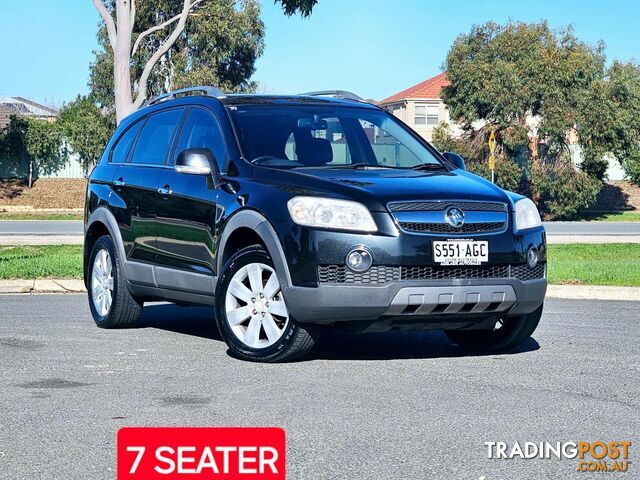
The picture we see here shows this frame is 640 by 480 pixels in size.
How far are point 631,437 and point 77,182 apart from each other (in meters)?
50.0

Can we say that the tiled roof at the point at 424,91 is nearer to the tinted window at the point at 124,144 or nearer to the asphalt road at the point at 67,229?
the asphalt road at the point at 67,229

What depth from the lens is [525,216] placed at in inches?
327

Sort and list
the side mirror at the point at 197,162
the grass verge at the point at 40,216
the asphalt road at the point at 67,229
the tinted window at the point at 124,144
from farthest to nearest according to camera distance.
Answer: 1. the grass verge at the point at 40,216
2. the asphalt road at the point at 67,229
3. the tinted window at the point at 124,144
4. the side mirror at the point at 197,162

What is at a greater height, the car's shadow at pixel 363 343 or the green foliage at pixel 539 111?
the green foliage at pixel 539 111

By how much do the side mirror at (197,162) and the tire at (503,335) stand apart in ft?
7.83

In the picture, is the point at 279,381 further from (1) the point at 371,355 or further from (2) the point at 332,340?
(2) the point at 332,340

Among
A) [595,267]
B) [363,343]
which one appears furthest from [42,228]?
[363,343]

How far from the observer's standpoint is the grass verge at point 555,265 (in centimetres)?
1450

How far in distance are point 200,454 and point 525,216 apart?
13.1 feet

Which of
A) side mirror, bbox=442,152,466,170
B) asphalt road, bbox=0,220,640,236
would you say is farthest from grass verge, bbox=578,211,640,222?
side mirror, bbox=442,152,466,170

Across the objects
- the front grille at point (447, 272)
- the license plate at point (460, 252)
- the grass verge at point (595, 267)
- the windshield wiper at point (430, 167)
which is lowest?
the grass verge at point (595, 267)

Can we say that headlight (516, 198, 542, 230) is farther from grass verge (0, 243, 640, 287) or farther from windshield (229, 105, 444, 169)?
grass verge (0, 243, 640, 287)

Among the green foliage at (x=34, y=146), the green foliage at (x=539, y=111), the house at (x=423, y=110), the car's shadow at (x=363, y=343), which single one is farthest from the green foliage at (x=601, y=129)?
the car's shadow at (x=363, y=343)

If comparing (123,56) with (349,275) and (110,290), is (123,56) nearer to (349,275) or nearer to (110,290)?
(110,290)
